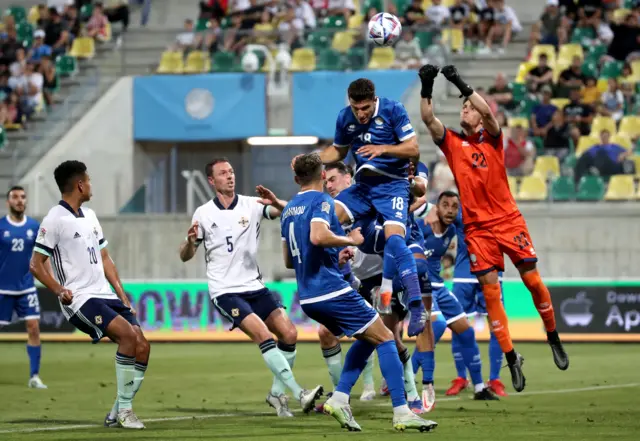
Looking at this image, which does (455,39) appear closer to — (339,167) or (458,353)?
(458,353)

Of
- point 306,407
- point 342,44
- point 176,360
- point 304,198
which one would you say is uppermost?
point 342,44

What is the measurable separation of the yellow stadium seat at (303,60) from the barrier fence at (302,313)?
6.28 m

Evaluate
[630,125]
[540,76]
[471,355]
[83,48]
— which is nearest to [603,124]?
[630,125]

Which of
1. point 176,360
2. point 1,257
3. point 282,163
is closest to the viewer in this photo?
point 1,257

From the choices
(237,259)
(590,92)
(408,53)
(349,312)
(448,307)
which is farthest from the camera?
(408,53)

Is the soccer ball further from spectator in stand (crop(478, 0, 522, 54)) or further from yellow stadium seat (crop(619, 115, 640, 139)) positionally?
spectator in stand (crop(478, 0, 522, 54))

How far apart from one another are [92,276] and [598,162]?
14.6m

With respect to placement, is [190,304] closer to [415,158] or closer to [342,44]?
[342,44]

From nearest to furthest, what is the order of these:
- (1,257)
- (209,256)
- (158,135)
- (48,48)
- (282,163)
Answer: (209,256)
(1,257)
(282,163)
(158,135)
(48,48)

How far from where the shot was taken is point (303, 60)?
28172mm

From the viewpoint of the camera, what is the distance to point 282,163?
27219 millimetres

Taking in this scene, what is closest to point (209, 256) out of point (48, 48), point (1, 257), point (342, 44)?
point (1, 257)

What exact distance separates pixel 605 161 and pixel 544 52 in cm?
420

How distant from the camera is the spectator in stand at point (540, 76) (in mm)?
26641
